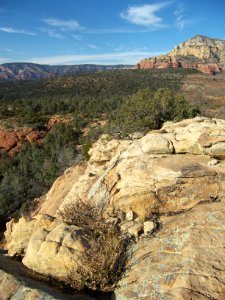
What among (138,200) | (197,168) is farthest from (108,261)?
(197,168)

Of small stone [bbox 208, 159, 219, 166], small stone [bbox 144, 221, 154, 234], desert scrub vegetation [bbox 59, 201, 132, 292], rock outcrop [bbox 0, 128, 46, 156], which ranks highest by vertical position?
small stone [bbox 208, 159, 219, 166]

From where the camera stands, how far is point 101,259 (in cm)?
582

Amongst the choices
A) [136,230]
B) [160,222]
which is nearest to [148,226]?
[136,230]

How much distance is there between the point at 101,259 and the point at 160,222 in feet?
5.86

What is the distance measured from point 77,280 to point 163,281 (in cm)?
157

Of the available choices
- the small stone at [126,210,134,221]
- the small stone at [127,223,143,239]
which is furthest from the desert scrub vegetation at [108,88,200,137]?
the small stone at [127,223,143,239]

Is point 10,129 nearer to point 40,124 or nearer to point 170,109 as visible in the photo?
point 40,124

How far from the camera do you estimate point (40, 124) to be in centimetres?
5775

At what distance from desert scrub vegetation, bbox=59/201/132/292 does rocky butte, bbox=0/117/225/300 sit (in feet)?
0.52

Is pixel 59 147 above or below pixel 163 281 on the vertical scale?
below

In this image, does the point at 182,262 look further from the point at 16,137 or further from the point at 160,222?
the point at 16,137

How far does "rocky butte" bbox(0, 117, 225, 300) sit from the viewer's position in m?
5.21

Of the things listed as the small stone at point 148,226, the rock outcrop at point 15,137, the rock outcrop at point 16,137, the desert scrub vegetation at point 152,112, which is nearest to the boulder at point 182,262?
the small stone at point 148,226

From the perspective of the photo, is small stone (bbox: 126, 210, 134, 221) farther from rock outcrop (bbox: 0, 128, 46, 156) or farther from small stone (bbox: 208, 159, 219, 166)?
rock outcrop (bbox: 0, 128, 46, 156)
